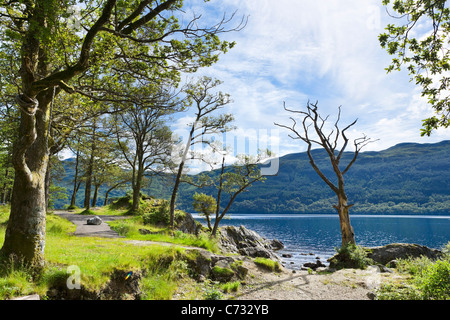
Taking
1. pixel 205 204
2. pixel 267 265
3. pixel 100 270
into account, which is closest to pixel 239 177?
pixel 205 204

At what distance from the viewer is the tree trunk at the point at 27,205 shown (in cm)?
630

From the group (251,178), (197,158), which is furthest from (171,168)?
(251,178)

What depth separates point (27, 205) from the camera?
684 centimetres

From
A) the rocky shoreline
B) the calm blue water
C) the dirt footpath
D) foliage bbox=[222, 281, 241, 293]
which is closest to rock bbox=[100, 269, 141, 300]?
foliage bbox=[222, 281, 241, 293]

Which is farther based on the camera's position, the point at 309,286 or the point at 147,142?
the point at 147,142

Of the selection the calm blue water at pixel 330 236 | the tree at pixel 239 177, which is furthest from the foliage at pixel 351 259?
the tree at pixel 239 177

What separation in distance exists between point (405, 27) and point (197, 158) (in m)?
18.1

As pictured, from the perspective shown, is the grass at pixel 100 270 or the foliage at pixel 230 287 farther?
the foliage at pixel 230 287

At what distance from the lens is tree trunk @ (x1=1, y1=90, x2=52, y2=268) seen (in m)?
6.30

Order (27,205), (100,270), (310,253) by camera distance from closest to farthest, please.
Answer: (27,205), (100,270), (310,253)

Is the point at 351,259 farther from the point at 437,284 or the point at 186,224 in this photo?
the point at 186,224

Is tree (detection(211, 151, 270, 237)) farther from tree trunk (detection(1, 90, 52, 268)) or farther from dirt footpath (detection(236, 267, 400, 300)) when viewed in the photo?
tree trunk (detection(1, 90, 52, 268))

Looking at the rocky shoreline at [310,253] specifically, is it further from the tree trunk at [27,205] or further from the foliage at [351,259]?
the tree trunk at [27,205]
